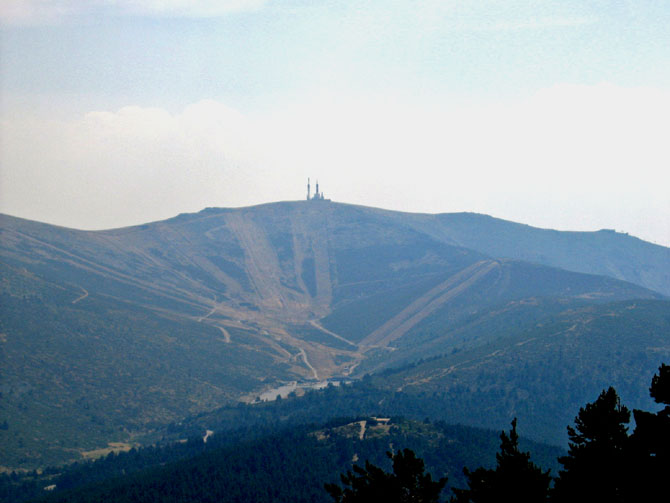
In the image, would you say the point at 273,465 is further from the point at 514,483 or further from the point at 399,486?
the point at 514,483

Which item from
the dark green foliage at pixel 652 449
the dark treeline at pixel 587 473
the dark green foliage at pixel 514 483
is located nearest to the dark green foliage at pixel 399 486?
the dark treeline at pixel 587 473

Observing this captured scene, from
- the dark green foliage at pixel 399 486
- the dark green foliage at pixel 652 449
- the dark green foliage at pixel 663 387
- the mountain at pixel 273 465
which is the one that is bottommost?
the mountain at pixel 273 465

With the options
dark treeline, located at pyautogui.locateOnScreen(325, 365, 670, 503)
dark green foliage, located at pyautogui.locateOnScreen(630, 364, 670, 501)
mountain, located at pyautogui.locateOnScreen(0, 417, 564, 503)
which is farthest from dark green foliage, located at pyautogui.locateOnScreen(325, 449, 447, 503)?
mountain, located at pyautogui.locateOnScreen(0, 417, 564, 503)

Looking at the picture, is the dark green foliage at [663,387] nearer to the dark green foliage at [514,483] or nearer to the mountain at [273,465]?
the dark green foliage at [514,483]

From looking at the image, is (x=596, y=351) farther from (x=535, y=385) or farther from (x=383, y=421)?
(x=383, y=421)

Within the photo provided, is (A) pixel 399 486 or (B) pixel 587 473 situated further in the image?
(B) pixel 587 473

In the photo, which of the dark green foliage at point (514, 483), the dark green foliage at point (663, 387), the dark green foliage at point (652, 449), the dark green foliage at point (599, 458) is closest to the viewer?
the dark green foliage at point (652, 449)

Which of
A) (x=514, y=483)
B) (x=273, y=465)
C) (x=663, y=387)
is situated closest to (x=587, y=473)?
(x=514, y=483)

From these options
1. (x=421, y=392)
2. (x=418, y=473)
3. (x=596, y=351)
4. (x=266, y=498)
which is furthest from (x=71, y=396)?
(x=418, y=473)

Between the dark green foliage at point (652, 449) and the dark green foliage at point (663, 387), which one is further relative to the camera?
the dark green foliage at point (663, 387)
